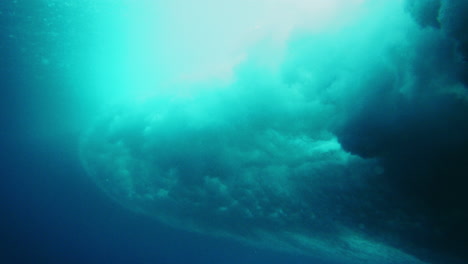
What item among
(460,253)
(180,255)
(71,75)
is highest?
(71,75)

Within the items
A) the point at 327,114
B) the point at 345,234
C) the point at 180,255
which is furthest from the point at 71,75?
the point at 180,255

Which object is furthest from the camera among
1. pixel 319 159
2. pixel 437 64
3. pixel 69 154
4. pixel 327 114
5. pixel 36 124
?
pixel 69 154

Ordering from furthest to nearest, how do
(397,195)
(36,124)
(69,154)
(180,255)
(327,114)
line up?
(180,255) → (69,154) → (36,124) → (397,195) → (327,114)

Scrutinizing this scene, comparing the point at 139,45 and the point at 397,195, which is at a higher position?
the point at 139,45

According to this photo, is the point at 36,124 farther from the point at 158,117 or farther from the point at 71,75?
the point at 158,117

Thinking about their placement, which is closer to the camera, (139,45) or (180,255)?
(139,45)

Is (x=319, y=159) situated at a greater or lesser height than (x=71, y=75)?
lesser

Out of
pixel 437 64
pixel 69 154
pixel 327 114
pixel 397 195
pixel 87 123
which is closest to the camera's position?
pixel 437 64

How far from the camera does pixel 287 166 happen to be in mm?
12281

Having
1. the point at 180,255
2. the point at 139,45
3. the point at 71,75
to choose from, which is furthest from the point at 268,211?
the point at 180,255

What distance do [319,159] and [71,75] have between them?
41.1 ft

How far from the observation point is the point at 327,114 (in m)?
8.90

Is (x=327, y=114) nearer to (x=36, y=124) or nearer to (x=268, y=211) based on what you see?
(x=268, y=211)

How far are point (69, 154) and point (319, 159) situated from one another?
1928cm
